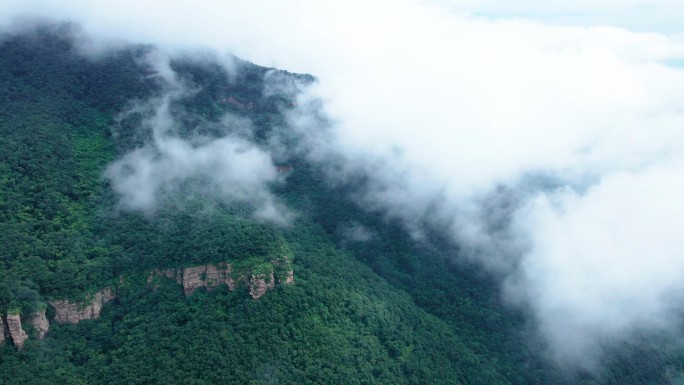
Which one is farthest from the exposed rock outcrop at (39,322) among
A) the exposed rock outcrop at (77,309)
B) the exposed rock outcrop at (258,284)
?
the exposed rock outcrop at (258,284)

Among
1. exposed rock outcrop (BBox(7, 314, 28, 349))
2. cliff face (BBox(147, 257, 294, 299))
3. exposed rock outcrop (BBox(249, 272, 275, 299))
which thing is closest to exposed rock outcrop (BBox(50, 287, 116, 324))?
exposed rock outcrop (BBox(7, 314, 28, 349))

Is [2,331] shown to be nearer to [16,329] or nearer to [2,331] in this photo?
[2,331]

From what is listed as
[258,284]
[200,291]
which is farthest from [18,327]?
[258,284]

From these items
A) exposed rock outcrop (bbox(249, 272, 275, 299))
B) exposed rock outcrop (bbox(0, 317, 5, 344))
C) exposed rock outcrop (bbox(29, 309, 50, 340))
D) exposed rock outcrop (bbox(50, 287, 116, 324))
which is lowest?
exposed rock outcrop (bbox(0, 317, 5, 344))

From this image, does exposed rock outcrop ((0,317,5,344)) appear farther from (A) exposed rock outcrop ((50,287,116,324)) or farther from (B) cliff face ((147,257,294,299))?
(B) cliff face ((147,257,294,299))

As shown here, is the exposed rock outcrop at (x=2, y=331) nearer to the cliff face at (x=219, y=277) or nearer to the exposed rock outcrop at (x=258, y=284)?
the cliff face at (x=219, y=277)
